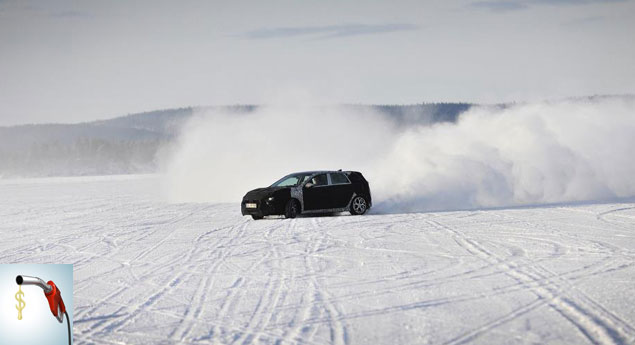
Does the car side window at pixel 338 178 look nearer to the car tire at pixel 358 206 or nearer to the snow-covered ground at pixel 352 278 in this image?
the car tire at pixel 358 206

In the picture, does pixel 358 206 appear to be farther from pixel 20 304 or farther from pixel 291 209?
pixel 20 304

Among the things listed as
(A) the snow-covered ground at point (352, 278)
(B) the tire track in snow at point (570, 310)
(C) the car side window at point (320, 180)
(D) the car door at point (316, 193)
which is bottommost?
(B) the tire track in snow at point (570, 310)

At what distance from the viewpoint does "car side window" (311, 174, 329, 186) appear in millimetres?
21828

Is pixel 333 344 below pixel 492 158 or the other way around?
below

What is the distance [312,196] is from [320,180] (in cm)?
54

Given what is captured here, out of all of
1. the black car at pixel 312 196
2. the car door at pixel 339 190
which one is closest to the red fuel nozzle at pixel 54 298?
the black car at pixel 312 196

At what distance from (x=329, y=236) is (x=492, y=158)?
13114 millimetres

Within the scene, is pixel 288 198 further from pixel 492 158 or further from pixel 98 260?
pixel 492 158

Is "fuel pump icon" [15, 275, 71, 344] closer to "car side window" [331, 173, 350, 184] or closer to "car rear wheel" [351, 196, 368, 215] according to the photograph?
"car side window" [331, 173, 350, 184]

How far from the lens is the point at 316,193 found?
21.8 meters

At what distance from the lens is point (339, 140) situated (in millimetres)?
51906

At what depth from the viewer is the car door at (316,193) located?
2170 centimetres

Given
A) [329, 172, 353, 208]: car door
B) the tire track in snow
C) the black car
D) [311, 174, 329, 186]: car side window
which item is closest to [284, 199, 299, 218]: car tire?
the black car

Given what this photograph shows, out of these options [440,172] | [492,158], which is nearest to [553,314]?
→ [440,172]
